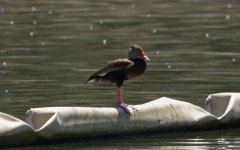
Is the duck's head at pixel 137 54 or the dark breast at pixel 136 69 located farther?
the duck's head at pixel 137 54

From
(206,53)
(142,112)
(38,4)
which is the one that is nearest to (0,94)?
(142,112)

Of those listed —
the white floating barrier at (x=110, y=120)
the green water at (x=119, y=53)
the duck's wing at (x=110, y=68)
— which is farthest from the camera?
the green water at (x=119, y=53)

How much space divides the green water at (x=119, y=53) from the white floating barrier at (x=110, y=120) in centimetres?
16

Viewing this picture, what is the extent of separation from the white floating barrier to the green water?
156mm

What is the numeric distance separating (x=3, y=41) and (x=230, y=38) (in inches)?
244

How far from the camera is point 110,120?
16656 mm

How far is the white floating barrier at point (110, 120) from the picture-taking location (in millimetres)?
15656

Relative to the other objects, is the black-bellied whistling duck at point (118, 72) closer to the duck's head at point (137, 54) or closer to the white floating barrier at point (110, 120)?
the duck's head at point (137, 54)

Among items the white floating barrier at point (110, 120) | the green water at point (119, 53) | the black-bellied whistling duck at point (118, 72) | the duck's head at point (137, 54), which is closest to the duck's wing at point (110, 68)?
→ the black-bellied whistling duck at point (118, 72)

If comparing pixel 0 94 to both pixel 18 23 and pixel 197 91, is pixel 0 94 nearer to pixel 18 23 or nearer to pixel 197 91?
pixel 197 91

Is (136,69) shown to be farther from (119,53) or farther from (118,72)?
(119,53)

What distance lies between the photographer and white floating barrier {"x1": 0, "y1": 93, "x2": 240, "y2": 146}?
51.4 ft

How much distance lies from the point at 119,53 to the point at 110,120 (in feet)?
38.8

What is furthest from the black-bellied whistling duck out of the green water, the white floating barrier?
the green water
